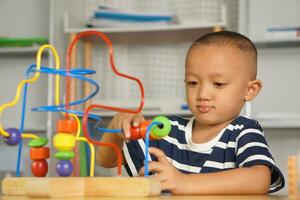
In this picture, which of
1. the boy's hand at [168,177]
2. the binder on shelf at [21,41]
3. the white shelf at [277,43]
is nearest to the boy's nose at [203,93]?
the boy's hand at [168,177]

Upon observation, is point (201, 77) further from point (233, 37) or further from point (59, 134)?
point (59, 134)

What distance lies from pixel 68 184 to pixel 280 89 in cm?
247

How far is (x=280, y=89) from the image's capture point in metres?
3.12

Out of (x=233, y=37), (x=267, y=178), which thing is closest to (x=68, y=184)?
(x=267, y=178)

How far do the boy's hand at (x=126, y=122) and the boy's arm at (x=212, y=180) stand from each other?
0.05m

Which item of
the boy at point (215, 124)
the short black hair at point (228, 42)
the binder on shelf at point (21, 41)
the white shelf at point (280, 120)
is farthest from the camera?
the binder on shelf at point (21, 41)

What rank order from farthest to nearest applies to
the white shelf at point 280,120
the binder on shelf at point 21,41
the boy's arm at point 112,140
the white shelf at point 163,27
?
the binder on shelf at point 21,41
the white shelf at point 163,27
the white shelf at point 280,120
the boy's arm at point 112,140

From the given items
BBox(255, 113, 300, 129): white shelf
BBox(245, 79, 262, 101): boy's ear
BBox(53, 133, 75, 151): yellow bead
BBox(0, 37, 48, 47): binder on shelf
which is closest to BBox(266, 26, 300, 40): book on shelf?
BBox(255, 113, 300, 129): white shelf

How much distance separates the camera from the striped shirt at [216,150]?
1061 millimetres

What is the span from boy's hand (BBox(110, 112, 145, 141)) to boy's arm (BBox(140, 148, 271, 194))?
47 mm

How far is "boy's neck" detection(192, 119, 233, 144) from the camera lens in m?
1.24

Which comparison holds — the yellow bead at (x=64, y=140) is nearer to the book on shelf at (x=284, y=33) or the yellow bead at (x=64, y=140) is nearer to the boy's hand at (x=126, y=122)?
the boy's hand at (x=126, y=122)

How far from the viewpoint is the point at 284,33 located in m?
2.88

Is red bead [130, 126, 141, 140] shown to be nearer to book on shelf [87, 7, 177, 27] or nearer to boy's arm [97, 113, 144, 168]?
boy's arm [97, 113, 144, 168]
